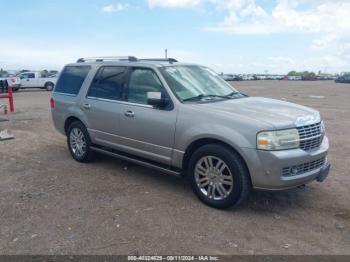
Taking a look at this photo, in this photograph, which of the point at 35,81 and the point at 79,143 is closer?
the point at 79,143

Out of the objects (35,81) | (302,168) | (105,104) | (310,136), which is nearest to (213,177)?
(302,168)

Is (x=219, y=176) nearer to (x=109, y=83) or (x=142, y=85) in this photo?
(x=142, y=85)

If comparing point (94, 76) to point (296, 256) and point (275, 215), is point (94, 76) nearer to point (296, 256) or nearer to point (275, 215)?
point (275, 215)

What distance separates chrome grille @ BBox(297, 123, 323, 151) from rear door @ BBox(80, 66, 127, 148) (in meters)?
2.75

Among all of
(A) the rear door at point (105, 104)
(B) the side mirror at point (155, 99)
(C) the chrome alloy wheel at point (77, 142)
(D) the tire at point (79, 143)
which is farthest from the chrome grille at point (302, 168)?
(C) the chrome alloy wheel at point (77, 142)

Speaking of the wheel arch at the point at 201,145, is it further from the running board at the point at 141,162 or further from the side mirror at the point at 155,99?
the side mirror at the point at 155,99

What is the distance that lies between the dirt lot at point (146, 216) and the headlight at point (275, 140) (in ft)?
2.91

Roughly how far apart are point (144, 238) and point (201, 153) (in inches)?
52.2

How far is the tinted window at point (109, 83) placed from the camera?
5.78 metres

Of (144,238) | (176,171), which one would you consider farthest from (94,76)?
(144,238)

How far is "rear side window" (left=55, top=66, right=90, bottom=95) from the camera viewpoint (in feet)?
21.5

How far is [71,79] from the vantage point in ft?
22.3

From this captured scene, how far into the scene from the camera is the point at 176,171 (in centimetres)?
503

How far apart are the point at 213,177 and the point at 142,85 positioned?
1826mm
